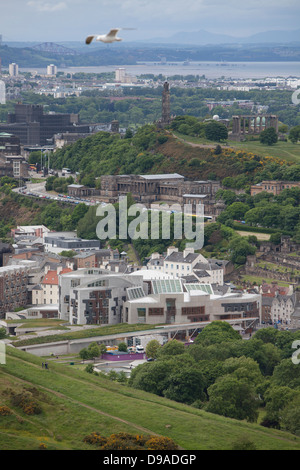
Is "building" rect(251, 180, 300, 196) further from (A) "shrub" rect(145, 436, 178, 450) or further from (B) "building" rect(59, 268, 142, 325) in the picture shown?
(A) "shrub" rect(145, 436, 178, 450)

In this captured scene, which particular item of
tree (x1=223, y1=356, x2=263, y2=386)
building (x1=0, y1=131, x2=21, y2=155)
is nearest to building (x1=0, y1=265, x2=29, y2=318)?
tree (x1=223, y1=356, x2=263, y2=386)

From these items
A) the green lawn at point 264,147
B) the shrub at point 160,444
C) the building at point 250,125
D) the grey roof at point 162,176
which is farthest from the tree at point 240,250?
the shrub at point 160,444

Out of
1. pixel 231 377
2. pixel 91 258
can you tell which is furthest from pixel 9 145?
pixel 231 377

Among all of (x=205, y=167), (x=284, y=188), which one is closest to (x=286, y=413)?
(x=284, y=188)

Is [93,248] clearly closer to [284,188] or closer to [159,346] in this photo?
[284,188]

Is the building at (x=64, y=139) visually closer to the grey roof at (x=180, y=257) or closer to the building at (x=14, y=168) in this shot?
the building at (x=14, y=168)
